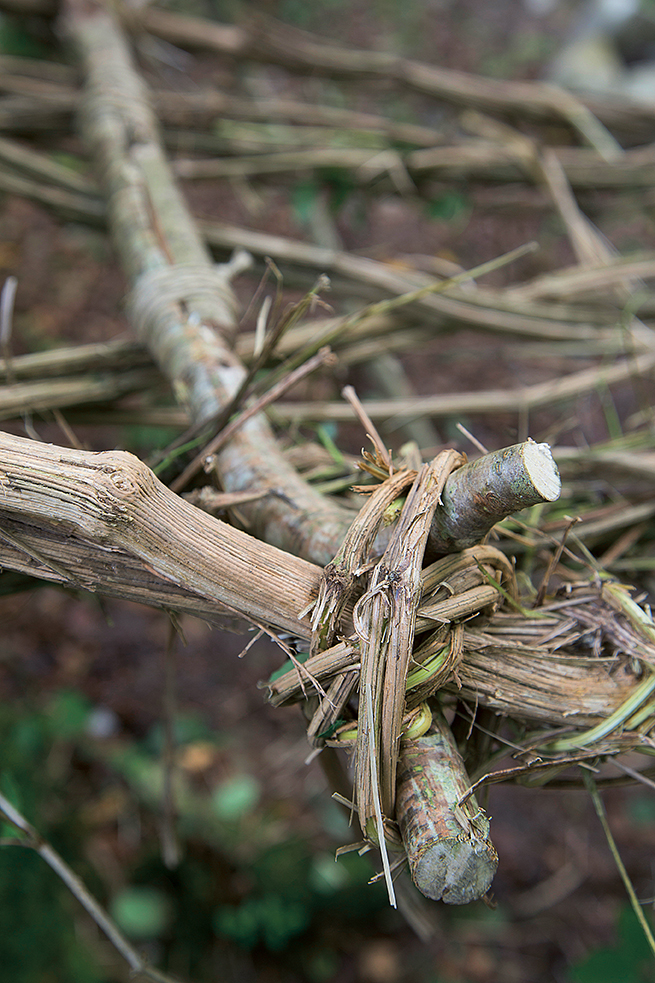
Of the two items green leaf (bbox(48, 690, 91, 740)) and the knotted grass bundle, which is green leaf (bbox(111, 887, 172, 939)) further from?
the knotted grass bundle

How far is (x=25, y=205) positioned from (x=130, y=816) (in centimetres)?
189

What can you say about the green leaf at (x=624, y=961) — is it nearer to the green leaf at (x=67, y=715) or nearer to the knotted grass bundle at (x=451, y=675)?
the knotted grass bundle at (x=451, y=675)

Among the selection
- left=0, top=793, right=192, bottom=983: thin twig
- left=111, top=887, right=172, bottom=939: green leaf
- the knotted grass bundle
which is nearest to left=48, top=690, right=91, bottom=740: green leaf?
left=111, top=887, right=172, bottom=939: green leaf

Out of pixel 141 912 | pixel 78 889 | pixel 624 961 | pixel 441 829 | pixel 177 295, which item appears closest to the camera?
pixel 441 829

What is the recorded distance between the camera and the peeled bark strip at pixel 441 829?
14.2 inches

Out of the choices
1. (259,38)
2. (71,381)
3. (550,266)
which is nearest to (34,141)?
(259,38)

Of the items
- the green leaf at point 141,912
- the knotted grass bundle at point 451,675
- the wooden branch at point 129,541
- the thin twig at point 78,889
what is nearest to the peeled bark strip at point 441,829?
the knotted grass bundle at point 451,675

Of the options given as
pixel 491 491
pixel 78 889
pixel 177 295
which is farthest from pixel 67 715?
pixel 491 491

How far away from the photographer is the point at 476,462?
0.39 m

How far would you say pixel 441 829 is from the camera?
1.19 ft

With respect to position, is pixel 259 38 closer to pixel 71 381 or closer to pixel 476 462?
pixel 71 381

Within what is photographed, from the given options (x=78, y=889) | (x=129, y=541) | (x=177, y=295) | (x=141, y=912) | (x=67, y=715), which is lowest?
(x=141, y=912)

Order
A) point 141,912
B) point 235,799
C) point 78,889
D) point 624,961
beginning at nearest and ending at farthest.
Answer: point 78,889 → point 624,961 → point 141,912 → point 235,799

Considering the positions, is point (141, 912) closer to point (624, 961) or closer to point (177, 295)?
point (624, 961)
